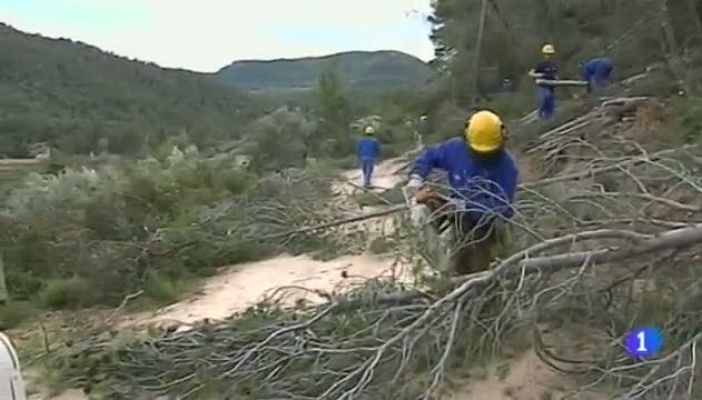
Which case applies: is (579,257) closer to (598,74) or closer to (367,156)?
(598,74)

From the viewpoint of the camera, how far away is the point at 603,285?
493 centimetres

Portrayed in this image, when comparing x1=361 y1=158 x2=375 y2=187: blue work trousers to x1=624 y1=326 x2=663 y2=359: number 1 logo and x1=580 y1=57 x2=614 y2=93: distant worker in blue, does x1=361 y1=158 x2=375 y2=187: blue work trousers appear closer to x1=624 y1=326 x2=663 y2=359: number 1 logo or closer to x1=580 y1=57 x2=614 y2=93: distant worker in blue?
x1=580 y1=57 x2=614 y2=93: distant worker in blue

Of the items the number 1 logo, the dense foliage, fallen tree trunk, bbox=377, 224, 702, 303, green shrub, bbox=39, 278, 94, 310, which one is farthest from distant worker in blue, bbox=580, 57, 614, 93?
the number 1 logo

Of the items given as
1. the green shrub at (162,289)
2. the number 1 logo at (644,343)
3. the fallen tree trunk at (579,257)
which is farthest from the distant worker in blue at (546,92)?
the number 1 logo at (644,343)

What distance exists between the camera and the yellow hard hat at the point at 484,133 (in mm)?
5383

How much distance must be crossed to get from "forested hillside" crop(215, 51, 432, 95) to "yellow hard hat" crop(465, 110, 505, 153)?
72.4 ft

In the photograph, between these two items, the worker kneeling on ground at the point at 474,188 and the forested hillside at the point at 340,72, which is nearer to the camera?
the worker kneeling on ground at the point at 474,188

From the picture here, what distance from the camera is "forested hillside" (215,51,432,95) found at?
3103 centimetres

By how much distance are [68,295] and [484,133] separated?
4192 millimetres

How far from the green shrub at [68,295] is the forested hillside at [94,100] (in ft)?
58.5

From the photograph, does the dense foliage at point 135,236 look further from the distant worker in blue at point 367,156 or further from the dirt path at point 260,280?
the distant worker in blue at point 367,156

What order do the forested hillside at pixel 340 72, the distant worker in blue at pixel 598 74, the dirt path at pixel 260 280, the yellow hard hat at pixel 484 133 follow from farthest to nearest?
the forested hillside at pixel 340 72 → the distant worker in blue at pixel 598 74 → the dirt path at pixel 260 280 → the yellow hard hat at pixel 484 133

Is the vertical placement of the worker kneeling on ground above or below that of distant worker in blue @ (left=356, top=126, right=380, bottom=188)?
above

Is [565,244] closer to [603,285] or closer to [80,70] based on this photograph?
[603,285]
